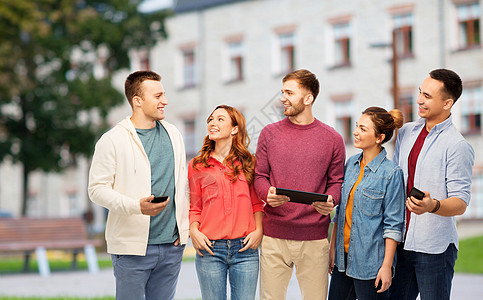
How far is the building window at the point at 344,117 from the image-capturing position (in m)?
30.2

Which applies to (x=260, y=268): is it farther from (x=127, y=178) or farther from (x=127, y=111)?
(x=127, y=111)

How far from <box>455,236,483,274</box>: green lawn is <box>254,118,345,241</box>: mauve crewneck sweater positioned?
33.0ft

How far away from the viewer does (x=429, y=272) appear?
4.75 metres

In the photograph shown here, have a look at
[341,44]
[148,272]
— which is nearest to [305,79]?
[148,272]

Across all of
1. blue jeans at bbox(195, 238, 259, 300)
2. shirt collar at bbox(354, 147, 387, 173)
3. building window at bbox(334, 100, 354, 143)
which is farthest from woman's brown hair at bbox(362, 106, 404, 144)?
building window at bbox(334, 100, 354, 143)

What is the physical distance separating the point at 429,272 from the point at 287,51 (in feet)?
92.0

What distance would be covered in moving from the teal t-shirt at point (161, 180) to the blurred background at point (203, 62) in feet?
46.4

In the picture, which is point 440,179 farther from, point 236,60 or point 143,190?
point 236,60

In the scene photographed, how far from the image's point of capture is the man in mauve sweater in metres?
4.99

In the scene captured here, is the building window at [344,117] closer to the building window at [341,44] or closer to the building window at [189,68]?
the building window at [341,44]

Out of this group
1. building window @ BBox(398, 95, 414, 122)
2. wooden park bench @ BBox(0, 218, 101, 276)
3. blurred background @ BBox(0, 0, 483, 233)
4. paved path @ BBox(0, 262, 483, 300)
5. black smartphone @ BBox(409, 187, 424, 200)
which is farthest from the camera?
building window @ BBox(398, 95, 414, 122)

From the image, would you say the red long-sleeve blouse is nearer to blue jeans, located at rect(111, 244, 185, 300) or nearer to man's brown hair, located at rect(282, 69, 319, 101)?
blue jeans, located at rect(111, 244, 185, 300)

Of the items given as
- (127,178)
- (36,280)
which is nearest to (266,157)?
(127,178)

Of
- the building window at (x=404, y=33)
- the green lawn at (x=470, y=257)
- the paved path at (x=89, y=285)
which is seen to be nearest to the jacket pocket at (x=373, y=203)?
the paved path at (x=89, y=285)
